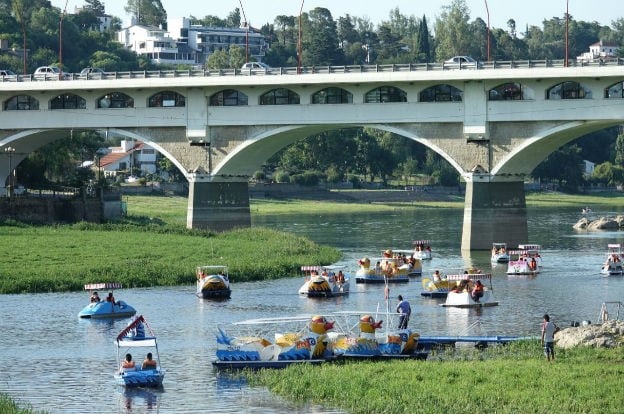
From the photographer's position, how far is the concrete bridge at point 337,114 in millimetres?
92125

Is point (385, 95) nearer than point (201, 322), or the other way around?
point (201, 322)

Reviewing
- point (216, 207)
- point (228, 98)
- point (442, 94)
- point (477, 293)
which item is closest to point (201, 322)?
point (477, 293)

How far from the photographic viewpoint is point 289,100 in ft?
334

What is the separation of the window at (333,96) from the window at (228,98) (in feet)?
19.3

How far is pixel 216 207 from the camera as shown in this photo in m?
106

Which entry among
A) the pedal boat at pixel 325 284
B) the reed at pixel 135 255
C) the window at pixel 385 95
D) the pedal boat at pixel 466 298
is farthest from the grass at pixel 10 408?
the window at pixel 385 95

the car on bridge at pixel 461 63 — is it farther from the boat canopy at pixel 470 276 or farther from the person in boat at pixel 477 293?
the person in boat at pixel 477 293

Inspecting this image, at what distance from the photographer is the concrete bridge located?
9212 cm

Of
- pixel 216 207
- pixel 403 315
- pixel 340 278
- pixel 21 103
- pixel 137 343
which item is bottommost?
pixel 137 343

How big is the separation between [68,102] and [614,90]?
135 feet

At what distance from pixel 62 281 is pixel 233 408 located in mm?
30419

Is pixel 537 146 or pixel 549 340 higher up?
pixel 537 146

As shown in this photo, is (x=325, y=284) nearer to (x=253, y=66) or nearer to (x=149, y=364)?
(x=149, y=364)

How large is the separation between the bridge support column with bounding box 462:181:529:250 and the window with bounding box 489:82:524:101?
5.32 metres
